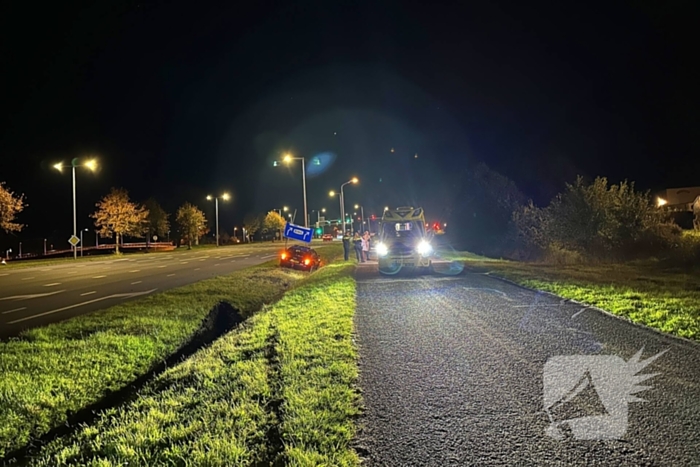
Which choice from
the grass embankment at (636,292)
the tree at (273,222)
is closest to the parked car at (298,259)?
the grass embankment at (636,292)

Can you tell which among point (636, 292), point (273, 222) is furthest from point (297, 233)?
point (273, 222)

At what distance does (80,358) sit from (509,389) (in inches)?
282

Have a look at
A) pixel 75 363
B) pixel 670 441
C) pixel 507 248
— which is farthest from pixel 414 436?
pixel 507 248

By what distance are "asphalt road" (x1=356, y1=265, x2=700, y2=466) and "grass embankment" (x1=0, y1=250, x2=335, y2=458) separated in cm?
413

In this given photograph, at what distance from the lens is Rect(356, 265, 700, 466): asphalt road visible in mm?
4273

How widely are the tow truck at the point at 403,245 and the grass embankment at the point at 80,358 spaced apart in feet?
24.8

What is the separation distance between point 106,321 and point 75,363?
3.23m

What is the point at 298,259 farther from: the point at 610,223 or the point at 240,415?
the point at 240,415

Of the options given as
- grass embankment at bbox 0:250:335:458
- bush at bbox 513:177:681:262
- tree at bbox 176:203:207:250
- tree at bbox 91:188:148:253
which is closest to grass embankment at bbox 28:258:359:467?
grass embankment at bbox 0:250:335:458

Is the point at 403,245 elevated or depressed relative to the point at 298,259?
elevated

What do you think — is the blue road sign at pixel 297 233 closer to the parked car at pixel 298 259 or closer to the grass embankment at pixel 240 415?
the parked car at pixel 298 259

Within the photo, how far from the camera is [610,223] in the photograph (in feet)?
83.2

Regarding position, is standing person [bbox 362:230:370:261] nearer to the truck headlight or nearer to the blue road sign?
the blue road sign

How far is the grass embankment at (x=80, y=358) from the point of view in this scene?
271 inches
